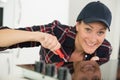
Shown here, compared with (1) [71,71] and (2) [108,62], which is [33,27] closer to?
(1) [71,71]

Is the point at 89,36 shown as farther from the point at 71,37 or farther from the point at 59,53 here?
the point at 59,53

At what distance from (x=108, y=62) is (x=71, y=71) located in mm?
293

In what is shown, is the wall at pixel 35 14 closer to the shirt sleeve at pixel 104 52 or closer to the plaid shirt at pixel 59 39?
the plaid shirt at pixel 59 39

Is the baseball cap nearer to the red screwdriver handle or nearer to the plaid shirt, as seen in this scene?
the plaid shirt

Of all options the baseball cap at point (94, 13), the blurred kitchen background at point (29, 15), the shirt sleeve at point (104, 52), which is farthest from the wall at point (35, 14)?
the shirt sleeve at point (104, 52)

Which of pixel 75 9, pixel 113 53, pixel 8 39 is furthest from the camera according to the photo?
pixel 113 53

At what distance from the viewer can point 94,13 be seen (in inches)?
58.3

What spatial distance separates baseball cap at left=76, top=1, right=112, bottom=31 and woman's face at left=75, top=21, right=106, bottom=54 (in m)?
0.03

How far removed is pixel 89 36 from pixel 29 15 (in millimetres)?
410

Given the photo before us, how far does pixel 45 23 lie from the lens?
1439 mm

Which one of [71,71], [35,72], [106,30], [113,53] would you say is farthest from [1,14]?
[113,53]

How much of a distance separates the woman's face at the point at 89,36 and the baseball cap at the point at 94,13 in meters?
0.03

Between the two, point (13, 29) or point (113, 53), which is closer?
point (13, 29)

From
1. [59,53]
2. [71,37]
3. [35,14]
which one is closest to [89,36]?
[71,37]
